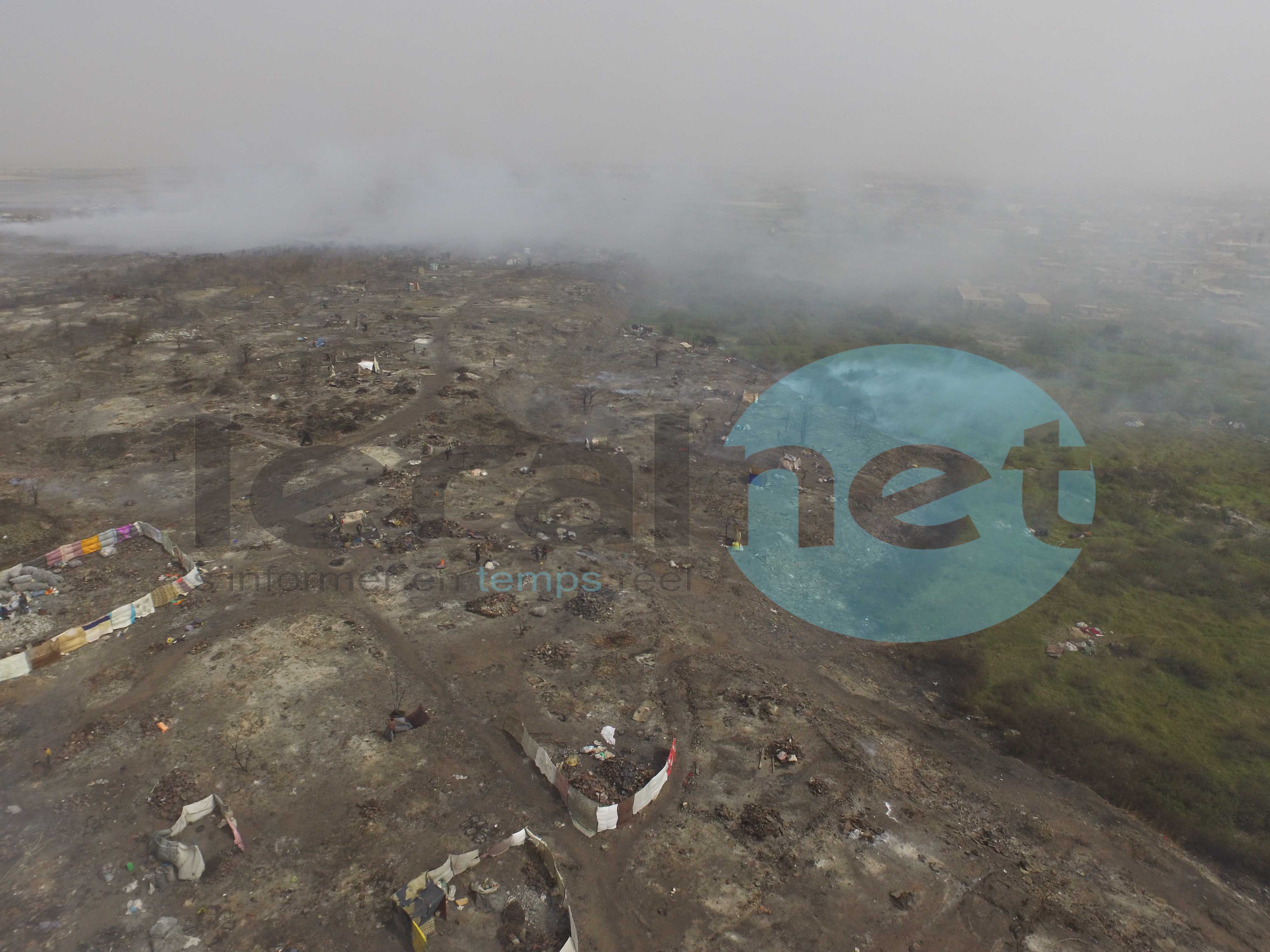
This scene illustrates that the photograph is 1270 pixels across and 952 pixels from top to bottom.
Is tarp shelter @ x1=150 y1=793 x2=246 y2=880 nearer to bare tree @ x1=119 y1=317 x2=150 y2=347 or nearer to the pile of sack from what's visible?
the pile of sack

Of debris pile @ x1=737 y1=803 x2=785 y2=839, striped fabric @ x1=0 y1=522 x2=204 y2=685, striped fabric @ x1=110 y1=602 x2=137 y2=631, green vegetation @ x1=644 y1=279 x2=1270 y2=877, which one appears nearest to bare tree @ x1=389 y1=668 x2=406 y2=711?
striped fabric @ x1=0 y1=522 x2=204 y2=685

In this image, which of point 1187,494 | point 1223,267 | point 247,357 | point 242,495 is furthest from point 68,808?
point 1223,267

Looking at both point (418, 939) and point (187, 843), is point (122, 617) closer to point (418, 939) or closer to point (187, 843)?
point (187, 843)

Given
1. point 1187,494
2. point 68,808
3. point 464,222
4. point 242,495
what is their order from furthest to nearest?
point 464,222 < point 1187,494 < point 242,495 < point 68,808

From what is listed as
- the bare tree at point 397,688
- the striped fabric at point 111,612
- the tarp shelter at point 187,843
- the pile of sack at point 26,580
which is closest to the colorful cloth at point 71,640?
the striped fabric at point 111,612

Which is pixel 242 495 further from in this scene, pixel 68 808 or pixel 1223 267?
pixel 1223 267

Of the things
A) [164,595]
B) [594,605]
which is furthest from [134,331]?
[594,605]
